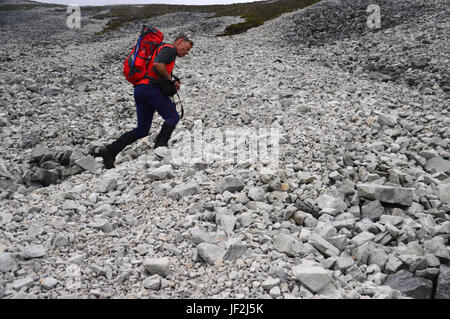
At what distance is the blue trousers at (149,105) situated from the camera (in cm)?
625

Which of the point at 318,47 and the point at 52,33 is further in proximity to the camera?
the point at 52,33

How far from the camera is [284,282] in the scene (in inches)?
136

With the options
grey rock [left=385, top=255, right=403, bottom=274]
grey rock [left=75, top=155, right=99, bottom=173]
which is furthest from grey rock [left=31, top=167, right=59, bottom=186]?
grey rock [left=385, top=255, right=403, bottom=274]

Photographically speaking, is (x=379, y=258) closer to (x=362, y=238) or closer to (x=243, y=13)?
(x=362, y=238)

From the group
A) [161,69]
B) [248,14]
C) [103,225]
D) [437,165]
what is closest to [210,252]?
[103,225]

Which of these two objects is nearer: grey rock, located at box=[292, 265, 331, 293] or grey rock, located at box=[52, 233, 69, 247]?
grey rock, located at box=[292, 265, 331, 293]

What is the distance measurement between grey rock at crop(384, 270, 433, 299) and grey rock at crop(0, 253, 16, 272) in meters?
4.33

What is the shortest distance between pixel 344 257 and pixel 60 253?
3619mm

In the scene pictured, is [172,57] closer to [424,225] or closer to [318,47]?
[424,225]

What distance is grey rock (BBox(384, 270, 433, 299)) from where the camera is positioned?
333cm

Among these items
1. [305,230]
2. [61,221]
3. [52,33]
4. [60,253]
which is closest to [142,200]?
[61,221]

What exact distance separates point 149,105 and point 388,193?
484cm

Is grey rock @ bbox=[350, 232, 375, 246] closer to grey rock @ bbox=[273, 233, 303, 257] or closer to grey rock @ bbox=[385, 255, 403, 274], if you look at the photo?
grey rock @ bbox=[385, 255, 403, 274]

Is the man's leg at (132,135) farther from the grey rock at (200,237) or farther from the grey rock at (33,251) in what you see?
the grey rock at (200,237)
